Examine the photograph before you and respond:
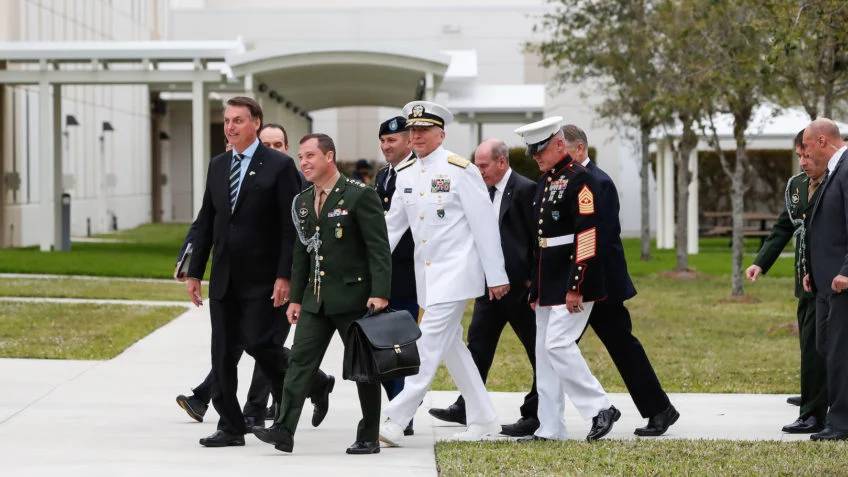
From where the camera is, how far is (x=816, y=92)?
638 inches

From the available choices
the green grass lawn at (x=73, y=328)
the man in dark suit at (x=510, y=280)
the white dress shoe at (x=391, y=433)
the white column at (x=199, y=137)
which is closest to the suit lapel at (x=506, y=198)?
the man in dark suit at (x=510, y=280)

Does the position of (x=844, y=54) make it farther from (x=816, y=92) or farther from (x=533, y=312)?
(x=533, y=312)

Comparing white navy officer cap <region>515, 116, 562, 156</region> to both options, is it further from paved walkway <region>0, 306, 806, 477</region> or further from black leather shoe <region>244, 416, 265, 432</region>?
black leather shoe <region>244, 416, 265, 432</region>

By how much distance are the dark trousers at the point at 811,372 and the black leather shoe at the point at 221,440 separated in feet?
11.2

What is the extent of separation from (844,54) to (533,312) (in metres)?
7.67

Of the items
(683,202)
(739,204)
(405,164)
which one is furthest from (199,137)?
(405,164)

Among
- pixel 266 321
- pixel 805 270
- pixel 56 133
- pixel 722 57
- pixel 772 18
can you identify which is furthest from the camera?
pixel 56 133

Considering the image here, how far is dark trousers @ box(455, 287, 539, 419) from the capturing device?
911 centimetres

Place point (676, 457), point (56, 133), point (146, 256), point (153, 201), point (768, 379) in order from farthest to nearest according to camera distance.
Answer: point (153, 201) < point (56, 133) < point (146, 256) < point (768, 379) < point (676, 457)

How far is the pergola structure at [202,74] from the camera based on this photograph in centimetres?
2544

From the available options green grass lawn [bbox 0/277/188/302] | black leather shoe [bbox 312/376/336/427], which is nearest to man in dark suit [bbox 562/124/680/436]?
black leather shoe [bbox 312/376/336/427]

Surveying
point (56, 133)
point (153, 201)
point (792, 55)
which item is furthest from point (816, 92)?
point (153, 201)

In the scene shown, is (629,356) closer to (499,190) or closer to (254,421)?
(499,190)

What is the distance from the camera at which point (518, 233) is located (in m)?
9.08
